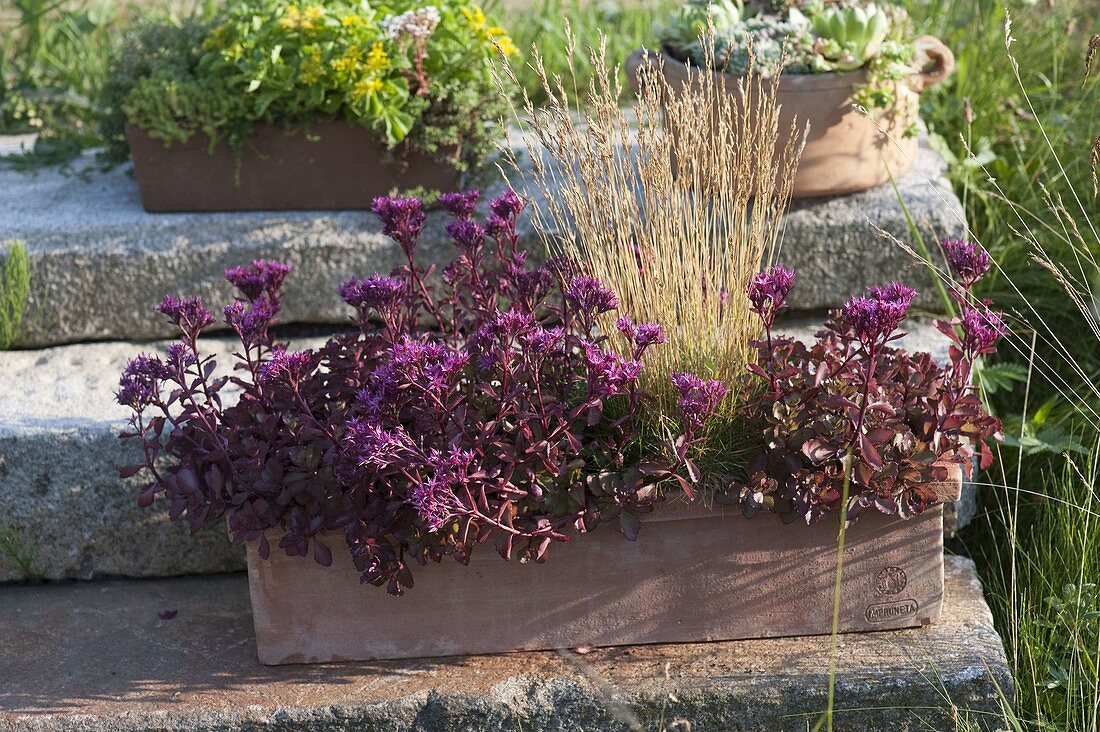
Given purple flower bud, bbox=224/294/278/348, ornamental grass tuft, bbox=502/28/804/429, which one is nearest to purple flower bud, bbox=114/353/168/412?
purple flower bud, bbox=224/294/278/348

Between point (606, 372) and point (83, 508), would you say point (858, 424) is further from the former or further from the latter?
point (83, 508)

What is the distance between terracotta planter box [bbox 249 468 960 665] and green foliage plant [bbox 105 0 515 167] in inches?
51.5

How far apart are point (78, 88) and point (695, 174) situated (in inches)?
121

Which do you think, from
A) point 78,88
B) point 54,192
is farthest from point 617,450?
point 78,88

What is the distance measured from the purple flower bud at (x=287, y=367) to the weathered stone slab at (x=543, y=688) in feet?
1.65

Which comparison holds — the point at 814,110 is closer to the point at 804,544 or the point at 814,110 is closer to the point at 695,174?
the point at 695,174

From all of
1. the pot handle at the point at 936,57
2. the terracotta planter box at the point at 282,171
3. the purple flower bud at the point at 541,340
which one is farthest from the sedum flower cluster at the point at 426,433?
the pot handle at the point at 936,57

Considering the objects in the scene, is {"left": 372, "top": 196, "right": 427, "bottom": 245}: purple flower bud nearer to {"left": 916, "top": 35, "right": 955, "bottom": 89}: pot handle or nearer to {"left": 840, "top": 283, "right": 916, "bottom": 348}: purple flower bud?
{"left": 840, "top": 283, "right": 916, "bottom": 348}: purple flower bud

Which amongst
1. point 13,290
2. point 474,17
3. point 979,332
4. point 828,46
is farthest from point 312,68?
point 979,332

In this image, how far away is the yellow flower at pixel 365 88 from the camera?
2945mm

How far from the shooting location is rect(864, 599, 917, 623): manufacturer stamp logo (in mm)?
2281

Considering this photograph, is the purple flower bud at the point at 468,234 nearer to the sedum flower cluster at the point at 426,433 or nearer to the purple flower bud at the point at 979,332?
the sedum flower cluster at the point at 426,433

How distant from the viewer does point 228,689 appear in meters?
2.22

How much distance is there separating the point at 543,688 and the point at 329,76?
5.59 ft
